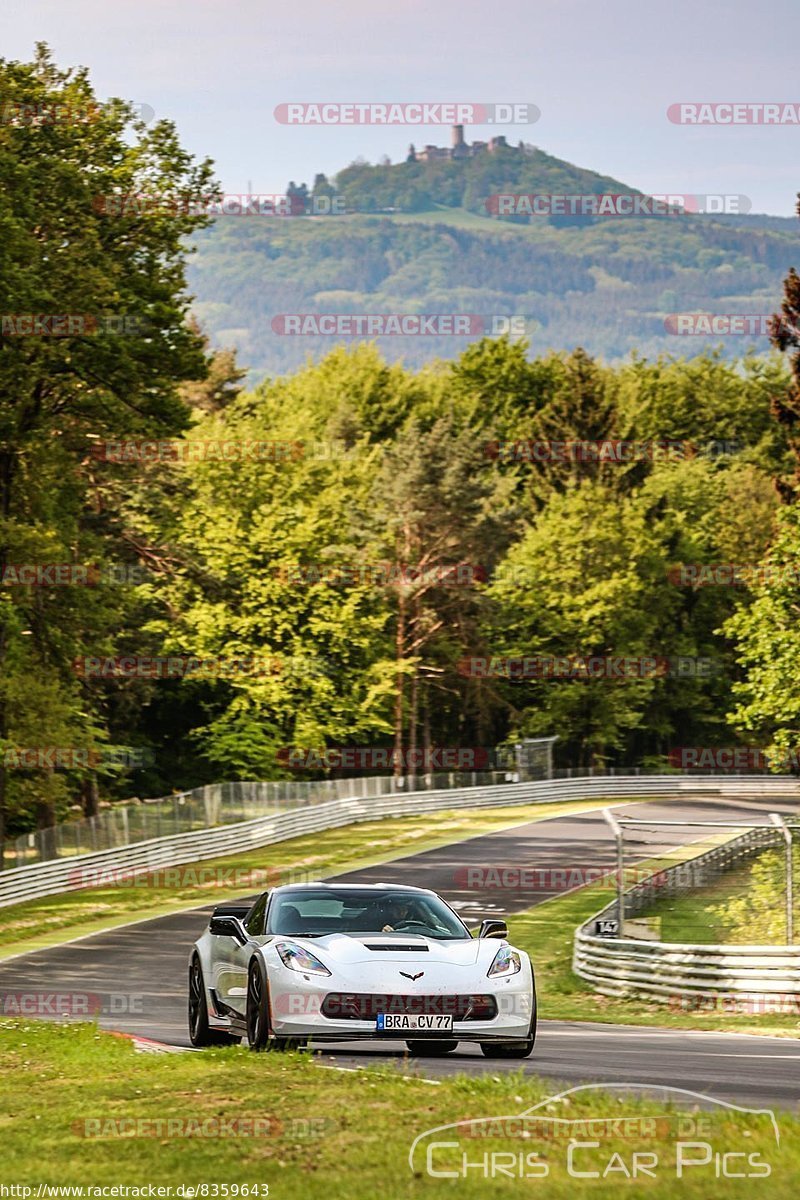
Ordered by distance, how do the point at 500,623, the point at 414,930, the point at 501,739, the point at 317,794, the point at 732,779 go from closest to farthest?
the point at 414,930 → the point at 317,794 → the point at 732,779 → the point at 500,623 → the point at 501,739

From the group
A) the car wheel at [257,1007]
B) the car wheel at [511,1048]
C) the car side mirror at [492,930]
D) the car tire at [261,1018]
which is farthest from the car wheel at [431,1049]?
the car wheel at [257,1007]

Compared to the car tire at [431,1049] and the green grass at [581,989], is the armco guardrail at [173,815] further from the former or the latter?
the car tire at [431,1049]

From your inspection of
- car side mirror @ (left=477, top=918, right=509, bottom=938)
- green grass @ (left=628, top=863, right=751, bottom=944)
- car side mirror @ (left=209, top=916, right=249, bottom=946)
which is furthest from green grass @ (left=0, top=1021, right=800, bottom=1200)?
green grass @ (left=628, top=863, right=751, bottom=944)

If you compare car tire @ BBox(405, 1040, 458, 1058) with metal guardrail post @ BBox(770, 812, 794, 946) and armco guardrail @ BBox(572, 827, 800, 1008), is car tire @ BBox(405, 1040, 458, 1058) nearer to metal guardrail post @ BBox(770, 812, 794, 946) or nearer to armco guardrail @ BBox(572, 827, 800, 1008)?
armco guardrail @ BBox(572, 827, 800, 1008)

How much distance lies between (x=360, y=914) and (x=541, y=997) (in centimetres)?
1312

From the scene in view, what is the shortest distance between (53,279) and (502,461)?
58591mm

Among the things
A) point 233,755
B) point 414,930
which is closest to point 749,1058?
point 414,930

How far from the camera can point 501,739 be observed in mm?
92562

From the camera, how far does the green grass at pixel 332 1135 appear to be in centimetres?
702

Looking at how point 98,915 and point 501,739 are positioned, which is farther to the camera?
point 501,739

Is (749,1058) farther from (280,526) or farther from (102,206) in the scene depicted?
(280,526)

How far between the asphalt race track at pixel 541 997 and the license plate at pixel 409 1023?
25 cm

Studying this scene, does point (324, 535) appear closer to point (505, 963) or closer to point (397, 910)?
point (397, 910)

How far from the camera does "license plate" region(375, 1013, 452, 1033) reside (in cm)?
1230
